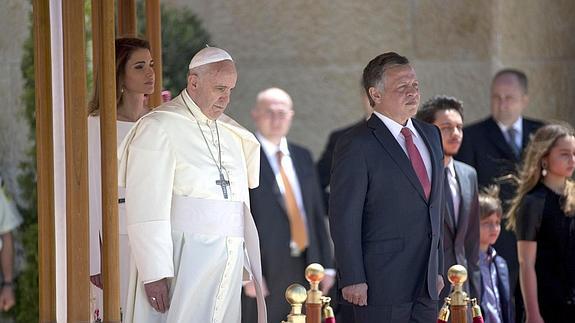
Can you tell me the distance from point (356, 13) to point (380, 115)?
432 centimetres

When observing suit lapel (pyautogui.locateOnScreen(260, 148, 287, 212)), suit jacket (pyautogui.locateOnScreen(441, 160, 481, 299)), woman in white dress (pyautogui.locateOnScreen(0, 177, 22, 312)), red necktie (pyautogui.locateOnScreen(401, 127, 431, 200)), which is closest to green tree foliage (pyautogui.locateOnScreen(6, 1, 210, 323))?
woman in white dress (pyautogui.locateOnScreen(0, 177, 22, 312))

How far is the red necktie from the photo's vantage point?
700 centimetres

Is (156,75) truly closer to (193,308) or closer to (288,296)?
(193,308)

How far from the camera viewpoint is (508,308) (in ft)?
26.8

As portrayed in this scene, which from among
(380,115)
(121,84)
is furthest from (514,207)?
(121,84)

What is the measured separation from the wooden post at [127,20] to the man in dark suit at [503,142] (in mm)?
2483

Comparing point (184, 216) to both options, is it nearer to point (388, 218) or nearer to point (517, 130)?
point (388, 218)

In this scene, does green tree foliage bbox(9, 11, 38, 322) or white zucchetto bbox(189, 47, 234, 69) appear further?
green tree foliage bbox(9, 11, 38, 322)

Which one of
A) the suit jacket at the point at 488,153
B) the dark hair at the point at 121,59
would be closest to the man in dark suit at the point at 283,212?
the suit jacket at the point at 488,153

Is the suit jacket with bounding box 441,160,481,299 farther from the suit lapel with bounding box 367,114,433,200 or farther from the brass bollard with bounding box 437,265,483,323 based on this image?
the brass bollard with bounding box 437,265,483,323

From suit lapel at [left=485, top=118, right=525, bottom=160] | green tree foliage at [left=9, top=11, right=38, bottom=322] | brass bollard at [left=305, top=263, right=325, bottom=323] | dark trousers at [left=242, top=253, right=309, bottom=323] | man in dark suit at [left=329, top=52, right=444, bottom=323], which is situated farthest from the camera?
green tree foliage at [left=9, top=11, right=38, bottom=322]

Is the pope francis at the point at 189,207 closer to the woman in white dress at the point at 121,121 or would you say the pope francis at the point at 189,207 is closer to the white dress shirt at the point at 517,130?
the woman in white dress at the point at 121,121

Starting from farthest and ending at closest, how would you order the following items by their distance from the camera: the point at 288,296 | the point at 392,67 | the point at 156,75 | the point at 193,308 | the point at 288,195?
1. the point at 288,195
2. the point at 156,75
3. the point at 392,67
4. the point at 193,308
5. the point at 288,296

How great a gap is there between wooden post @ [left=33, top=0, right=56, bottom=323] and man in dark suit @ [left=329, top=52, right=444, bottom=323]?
46.7 inches
